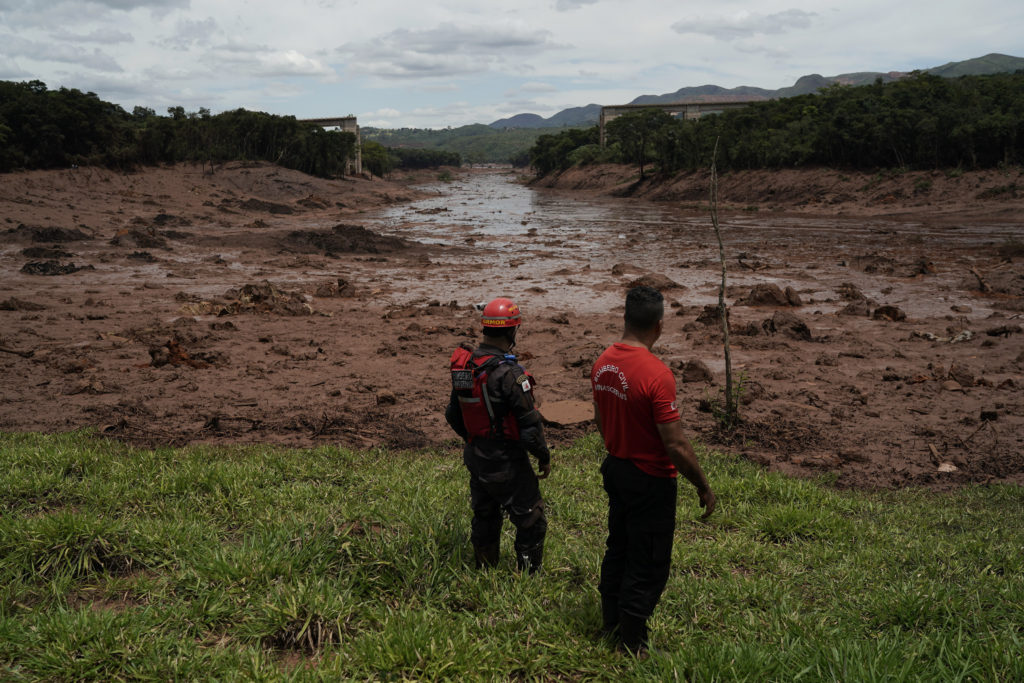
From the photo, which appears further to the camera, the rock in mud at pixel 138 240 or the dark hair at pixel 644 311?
the rock in mud at pixel 138 240

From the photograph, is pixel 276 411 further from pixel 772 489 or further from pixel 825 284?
pixel 825 284

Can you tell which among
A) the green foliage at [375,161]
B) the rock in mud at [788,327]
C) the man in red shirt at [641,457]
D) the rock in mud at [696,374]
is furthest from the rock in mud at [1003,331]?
the green foliage at [375,161]

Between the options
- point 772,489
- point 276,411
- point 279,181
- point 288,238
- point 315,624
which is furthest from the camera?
point 279,181

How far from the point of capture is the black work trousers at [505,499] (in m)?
4.00

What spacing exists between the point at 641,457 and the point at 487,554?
1385 mm

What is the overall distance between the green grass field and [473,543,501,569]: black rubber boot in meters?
0.07

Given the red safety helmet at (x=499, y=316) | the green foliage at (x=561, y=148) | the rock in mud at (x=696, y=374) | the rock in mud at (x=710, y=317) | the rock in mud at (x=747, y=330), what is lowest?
the rock in mud at (x=696, y=374)

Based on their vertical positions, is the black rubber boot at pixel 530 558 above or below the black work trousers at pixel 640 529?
below

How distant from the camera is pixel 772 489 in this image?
246 inches

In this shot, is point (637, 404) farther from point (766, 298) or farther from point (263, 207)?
point (263, 207)

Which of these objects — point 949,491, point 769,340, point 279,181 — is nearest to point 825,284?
point 769,340

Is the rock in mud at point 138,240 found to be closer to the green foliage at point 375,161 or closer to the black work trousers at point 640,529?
the black work trousers at point 640,529

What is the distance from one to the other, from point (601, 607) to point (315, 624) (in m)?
1.43

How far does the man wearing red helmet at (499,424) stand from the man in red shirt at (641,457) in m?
0.53
